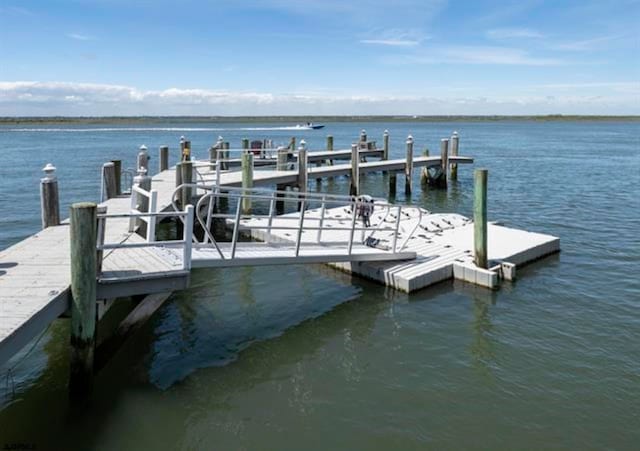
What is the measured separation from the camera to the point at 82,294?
6566mm

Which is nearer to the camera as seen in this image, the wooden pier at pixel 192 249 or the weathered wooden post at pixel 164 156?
the wooden pier at pixel 192 249

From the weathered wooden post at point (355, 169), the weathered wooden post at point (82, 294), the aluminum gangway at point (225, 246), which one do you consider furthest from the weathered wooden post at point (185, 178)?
the weathered wooden post at point (355, 169)

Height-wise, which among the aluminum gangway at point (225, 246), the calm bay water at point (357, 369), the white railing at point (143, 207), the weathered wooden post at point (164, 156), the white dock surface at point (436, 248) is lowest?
the calm bay water at point (357, 369)

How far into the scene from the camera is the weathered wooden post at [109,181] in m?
12.9

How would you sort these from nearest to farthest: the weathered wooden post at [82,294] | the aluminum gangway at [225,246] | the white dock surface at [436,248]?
the weathered wooden post at [82,294]
the aluminum gangway at [225,246]
the white dock surface at [436,248]

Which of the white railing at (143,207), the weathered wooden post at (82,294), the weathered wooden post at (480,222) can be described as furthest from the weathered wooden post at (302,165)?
the weathered wooden post at (82,294)

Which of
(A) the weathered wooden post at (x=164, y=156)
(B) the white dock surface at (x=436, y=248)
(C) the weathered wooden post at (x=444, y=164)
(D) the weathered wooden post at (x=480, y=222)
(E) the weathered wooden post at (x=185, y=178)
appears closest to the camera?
(B) the white dock surface at (x=436, y=248)

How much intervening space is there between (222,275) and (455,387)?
21.8ft

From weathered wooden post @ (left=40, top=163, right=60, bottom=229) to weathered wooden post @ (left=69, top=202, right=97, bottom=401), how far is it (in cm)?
363

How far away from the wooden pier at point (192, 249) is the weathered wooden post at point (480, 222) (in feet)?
0.25

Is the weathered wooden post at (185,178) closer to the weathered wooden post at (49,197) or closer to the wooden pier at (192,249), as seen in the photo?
the wooden pier at (192,249)

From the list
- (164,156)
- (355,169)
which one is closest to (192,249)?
(164,156)

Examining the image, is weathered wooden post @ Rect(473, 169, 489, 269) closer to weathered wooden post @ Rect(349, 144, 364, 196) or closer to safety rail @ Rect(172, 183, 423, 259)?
safety rail @ Rect(172, 183, 423, 259)

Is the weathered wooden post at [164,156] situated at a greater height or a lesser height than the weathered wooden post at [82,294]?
greater
